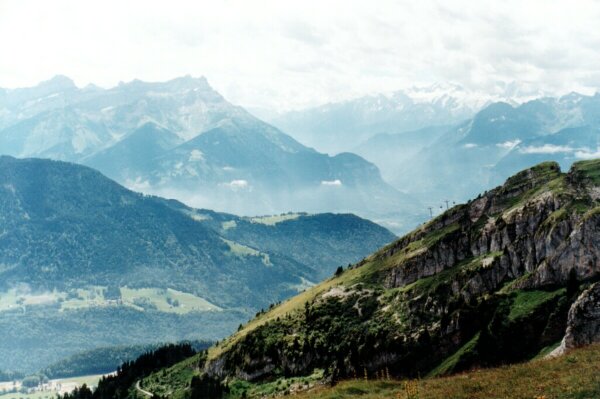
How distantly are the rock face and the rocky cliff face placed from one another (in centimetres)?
79

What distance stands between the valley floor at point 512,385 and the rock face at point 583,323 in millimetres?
12030

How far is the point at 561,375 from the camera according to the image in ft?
192

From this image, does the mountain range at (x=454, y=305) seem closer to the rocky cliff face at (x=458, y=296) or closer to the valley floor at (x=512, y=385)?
the rocky cliff face at (x=458, y=296)

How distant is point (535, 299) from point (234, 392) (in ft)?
185

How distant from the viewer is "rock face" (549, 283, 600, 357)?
79312mm

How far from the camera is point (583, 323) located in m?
80.7

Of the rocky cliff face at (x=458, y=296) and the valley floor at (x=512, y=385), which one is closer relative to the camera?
the valley floor at (x=512, y=385)

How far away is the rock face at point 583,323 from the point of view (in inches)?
3123

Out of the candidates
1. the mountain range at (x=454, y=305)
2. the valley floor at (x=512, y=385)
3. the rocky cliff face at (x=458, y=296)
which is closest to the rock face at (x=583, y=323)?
the mountain range at (x=454, y=305)

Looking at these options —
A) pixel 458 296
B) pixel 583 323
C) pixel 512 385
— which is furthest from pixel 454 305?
pixel 512 385

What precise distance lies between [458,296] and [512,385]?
6060cm

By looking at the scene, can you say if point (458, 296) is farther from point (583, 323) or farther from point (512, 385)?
point (512, 385)

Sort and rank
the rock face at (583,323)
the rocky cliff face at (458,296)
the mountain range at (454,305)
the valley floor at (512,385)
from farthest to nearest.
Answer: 1. the rocky cliff face at (458,296)
2. the mountain range at (454,305)
3. the rock face at (583,323)
4. the valley floor at (512,385)

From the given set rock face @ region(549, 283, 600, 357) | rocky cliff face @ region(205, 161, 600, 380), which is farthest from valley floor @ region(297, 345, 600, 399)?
rocky cliff face @ region(205, 161, 600, 380)
